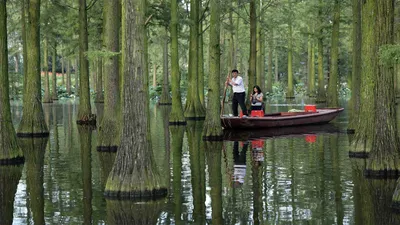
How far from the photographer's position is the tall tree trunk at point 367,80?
12.3 metres

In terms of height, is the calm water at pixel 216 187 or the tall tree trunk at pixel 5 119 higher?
the tall tree trunk at pixel 5 119

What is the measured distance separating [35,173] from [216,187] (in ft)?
13.2

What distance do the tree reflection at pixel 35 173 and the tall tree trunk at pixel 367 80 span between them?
644 centimetres

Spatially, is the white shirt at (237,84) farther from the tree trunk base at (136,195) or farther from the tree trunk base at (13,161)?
the tree trunk base at (136,195)

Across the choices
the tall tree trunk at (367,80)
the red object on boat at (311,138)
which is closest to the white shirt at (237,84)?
the red object on boat at (311,138)

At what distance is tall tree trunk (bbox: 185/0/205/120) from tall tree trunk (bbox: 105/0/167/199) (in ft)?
53.9

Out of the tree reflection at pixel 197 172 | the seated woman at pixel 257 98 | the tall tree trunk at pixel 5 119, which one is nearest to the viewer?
the tree reflection at pixel 197 172

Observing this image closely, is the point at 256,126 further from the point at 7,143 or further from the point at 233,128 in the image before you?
the point at 7,143

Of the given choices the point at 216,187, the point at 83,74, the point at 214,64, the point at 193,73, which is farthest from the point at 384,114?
the point at 193,73

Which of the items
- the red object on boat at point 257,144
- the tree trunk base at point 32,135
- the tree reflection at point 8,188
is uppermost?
the tree trunk base at point 32,135

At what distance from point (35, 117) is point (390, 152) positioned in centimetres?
1210

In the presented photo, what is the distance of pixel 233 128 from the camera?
2142 centimetres

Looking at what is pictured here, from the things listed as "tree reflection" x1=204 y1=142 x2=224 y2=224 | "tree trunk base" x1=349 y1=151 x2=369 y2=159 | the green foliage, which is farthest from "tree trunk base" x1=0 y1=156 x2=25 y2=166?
the green foliage

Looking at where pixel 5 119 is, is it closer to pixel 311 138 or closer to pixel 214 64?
pixel 214 64
